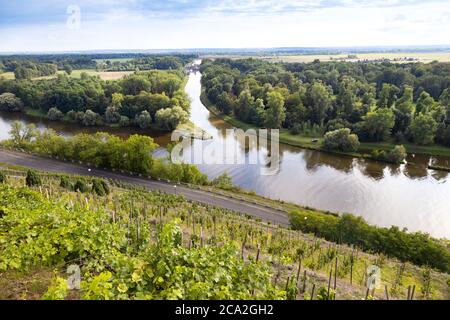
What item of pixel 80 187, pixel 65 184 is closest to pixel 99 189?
pixel 80 187

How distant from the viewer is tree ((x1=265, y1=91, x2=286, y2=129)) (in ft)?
183

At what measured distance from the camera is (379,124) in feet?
163

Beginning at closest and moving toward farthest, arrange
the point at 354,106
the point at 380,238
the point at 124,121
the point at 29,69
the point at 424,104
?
1. the point at 380,238
2. the point at 424,104
3. the point at 354,106
4. the point at 124,121
5. the point at 29,69

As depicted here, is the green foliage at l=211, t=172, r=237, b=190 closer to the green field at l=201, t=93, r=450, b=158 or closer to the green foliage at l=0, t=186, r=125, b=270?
the green field at l=201, t=93, r=450, b=158

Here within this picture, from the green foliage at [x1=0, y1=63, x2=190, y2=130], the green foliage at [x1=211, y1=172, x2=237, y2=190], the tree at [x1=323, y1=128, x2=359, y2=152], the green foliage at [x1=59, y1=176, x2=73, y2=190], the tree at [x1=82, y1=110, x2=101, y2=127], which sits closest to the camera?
the green foliage at [x1=59, y1=176, x2=73, y2=190]

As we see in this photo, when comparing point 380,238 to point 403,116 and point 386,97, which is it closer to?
point 403,116

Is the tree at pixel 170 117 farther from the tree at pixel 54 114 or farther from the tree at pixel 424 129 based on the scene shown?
the tree at pixel 424 129

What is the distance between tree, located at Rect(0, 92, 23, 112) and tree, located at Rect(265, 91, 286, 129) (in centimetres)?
5052

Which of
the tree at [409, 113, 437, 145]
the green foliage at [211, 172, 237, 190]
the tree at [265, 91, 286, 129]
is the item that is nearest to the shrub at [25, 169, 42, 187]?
the green foliage at [211, 172, 237, 190]

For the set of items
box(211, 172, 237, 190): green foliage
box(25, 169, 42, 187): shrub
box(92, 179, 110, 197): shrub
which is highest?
box(25, 169, 42, 187): shrub

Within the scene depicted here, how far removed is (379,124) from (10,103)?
67950 millimetres

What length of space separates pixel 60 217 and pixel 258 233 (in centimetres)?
1242

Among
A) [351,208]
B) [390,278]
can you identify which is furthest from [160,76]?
[390,278]

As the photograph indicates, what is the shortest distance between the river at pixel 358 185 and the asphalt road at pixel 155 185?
216 inches
